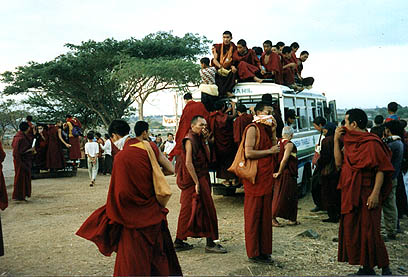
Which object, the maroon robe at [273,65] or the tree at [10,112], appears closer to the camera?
the maroon robe at [273,65]

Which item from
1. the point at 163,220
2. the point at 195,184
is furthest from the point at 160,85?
the point at 163,220

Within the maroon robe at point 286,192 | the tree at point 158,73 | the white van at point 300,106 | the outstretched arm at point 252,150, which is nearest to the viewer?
the outstretched arm at point 252,150

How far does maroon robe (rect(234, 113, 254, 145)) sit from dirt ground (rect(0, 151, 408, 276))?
59.9 inches

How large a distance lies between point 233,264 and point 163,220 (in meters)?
1.50

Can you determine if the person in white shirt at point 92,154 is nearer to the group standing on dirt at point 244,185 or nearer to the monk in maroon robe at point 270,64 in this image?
the group standing on dirt at point 244,185

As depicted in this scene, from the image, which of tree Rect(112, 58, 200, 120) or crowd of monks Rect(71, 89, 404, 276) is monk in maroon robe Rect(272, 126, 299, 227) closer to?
crowd of monks Rect(71, 89, 404, 276)

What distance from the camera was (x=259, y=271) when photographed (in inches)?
198

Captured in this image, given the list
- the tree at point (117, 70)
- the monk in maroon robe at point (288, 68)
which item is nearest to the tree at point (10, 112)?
the tree at point (117, 70)

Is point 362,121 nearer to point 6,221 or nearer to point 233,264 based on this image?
point 233,264

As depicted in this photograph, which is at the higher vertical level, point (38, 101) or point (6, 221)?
point (38, 101)

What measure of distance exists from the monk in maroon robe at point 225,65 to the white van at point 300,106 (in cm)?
20

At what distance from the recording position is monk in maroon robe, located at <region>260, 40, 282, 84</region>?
33.0ft

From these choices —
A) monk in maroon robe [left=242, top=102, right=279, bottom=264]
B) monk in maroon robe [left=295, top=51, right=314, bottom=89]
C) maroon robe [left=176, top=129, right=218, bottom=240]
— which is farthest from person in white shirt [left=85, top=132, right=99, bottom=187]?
monk in maroon robe [left=242, top=102, right=279, bottom=264]

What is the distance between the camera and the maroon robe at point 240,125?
8.12 m
